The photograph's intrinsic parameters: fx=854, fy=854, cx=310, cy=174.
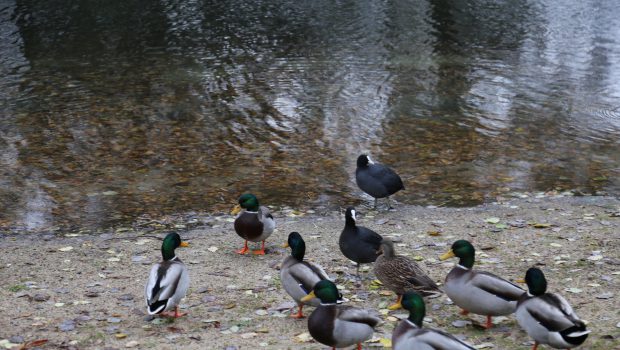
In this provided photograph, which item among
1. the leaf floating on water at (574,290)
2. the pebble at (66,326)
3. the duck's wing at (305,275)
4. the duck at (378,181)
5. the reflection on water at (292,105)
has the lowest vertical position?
the reflection on water at (292,105)

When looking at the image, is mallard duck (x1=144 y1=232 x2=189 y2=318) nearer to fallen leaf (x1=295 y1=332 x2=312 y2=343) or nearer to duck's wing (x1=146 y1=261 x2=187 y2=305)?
duck's wing (x1=146 y1=261 x2=187 y2=305)

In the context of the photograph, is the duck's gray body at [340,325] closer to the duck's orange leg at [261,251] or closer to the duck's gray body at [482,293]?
the duck's gray body at [482,293]

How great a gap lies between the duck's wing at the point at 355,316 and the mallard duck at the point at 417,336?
0.96ft

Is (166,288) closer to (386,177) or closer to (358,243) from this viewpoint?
(358,243)

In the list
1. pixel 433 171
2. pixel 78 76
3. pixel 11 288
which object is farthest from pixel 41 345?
pixel 78 76

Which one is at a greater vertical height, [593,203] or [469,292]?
[469,292]

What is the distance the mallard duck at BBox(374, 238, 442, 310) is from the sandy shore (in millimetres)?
234

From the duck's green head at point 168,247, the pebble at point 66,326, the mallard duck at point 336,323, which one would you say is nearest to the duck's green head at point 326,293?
the mallard duck at point 336,323

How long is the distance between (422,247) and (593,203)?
2645 mm

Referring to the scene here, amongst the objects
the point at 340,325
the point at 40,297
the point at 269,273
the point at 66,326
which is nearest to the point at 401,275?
the point at 340,325

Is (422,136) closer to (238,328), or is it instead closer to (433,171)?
(433,171)

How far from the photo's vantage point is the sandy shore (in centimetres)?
719

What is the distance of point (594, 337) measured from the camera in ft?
22.4

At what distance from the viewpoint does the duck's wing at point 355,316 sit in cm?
652
